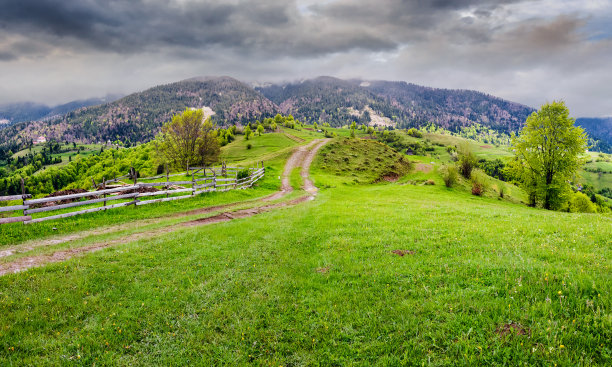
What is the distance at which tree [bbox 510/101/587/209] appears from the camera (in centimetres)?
3703

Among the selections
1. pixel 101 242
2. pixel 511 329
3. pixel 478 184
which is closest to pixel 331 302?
pixel 511 329

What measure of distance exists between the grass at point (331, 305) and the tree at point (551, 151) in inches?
1392

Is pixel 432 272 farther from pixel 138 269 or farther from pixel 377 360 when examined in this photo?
pixel 138 269

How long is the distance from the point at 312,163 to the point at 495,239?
5775 centimetres

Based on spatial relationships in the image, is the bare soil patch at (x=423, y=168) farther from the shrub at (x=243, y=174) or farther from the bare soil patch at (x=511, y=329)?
the bare soil patch at (x=511, y=329)

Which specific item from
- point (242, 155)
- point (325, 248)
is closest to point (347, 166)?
point (242, 155)

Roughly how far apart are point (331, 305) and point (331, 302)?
0.16m

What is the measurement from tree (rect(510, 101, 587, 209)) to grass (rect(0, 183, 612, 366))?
35353 mm

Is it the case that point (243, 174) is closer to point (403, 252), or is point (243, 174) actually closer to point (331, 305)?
point (403, 252)

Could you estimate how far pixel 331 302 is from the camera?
7652mm

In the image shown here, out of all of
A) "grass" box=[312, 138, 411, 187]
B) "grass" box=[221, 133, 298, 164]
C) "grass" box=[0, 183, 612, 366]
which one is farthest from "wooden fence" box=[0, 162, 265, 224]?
"grass" box=[221, 133, 298, 164]

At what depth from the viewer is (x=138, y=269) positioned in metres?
10.5

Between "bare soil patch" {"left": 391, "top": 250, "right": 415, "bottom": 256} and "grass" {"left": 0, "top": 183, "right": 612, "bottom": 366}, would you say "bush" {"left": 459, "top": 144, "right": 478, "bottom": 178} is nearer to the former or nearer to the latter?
"grass" {"left": 0, "top": 183, "right": 612, "bottom": 366}

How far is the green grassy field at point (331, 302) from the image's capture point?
208 inches
